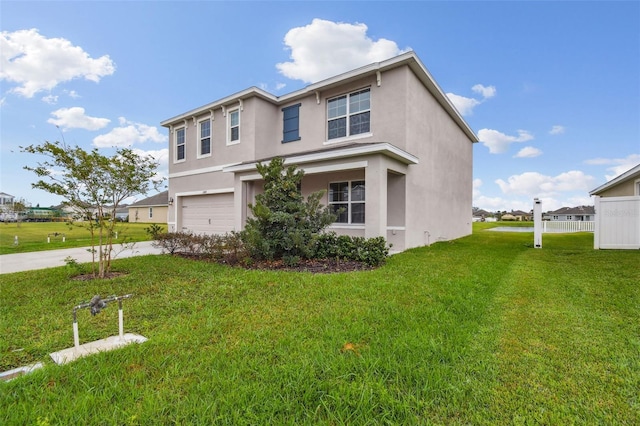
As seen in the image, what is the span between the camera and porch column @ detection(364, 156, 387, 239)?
873 cm

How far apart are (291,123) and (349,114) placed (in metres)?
3.15

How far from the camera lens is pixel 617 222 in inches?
387

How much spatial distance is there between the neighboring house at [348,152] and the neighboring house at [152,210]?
24.9m

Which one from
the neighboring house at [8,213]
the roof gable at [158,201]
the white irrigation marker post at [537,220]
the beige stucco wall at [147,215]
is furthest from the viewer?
the roof gable at [158,201]

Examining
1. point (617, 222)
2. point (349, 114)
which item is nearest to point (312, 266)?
point (349, 114)

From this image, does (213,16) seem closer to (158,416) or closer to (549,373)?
(158,416)

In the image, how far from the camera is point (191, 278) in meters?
6.28

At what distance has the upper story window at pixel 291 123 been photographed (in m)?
13.1

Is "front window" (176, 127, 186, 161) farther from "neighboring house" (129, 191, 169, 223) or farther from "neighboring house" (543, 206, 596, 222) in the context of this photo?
"neighboring house" (543, 206, 596, 222)

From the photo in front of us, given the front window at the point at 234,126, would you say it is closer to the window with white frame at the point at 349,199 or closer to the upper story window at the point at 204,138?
the upper story window at the point at 204,138

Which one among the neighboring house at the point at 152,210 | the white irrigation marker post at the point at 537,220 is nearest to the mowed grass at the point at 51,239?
the white irrigation marker post at the point at 537,220

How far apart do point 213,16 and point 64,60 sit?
17.9ft

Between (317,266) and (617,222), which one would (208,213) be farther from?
(617,222)

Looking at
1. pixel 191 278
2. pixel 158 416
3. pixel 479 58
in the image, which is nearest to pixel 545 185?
pixel 479 58
